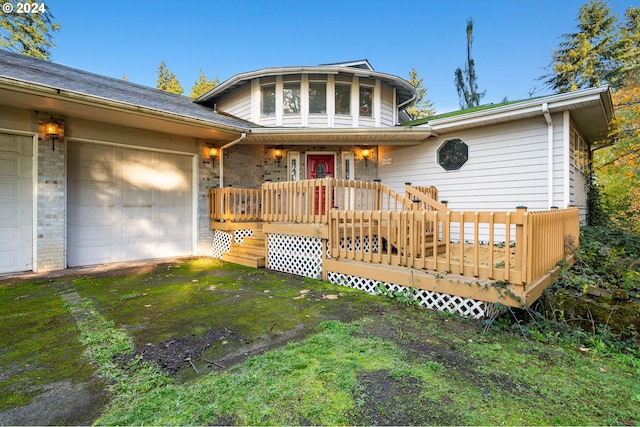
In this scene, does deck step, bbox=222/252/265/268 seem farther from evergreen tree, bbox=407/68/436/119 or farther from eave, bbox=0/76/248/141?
evergreen tree, bbox=407/68/436/119

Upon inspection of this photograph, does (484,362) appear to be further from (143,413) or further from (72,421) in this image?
(72,421)

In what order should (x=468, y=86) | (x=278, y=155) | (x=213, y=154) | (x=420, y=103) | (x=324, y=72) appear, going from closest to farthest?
1. (x=213, y=154)
2. (x=324, y=72)
3. (x=278, y=155)
4. (x=468, y=86)
5. (x=420, y=103)

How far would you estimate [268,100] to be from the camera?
371 inches

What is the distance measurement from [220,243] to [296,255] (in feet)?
9.52

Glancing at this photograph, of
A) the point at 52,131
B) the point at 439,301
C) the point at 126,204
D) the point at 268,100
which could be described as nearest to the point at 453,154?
the point at 439,301

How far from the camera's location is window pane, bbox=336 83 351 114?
923 centimetres

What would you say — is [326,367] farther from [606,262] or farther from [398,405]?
[606,262]

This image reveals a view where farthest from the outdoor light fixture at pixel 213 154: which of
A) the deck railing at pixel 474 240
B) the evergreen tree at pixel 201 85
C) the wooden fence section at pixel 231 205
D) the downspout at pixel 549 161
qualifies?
the evergreen tree at pixel 201 85

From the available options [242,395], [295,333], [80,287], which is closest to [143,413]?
[242,395]

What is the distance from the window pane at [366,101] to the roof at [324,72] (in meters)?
0.44

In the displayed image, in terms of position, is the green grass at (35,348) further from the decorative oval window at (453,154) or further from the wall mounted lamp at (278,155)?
the decorative oval window at (453,154)

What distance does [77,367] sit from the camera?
229cm

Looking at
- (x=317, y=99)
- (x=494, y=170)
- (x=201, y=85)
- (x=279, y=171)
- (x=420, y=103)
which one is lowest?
(x=494, y=170)

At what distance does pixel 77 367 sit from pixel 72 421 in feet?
2.63
